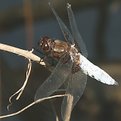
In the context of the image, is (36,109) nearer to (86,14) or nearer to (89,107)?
(89,107)

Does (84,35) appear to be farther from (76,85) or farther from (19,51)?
(19,51)

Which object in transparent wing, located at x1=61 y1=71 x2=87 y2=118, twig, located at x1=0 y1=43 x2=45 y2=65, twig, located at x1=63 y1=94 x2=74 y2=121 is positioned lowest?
twig, located at x1=63 y1=94 x2=74 y2=121

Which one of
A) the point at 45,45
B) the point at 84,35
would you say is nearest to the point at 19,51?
the point at 45,45

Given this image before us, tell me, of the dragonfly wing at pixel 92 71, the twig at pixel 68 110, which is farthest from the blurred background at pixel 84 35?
the twig at pixel 68 110

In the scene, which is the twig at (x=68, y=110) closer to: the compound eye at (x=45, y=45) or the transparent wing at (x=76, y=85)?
the transparent wing at (x=76, y=85)

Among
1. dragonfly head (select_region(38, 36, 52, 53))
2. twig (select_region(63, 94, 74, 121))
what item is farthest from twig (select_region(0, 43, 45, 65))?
dragonfly head (select_region(38, 36, 52, 53))

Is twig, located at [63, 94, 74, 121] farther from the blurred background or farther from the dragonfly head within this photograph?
the blurred background
